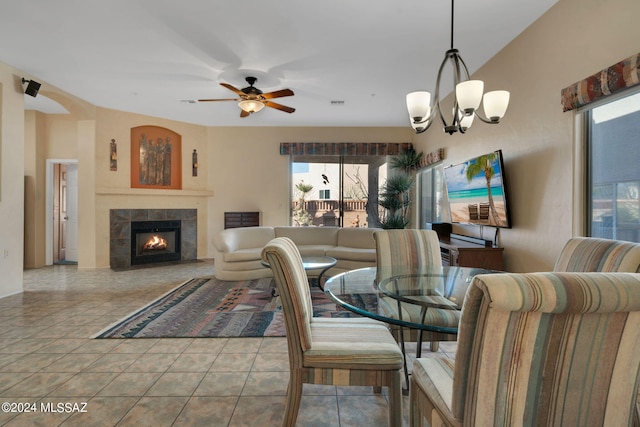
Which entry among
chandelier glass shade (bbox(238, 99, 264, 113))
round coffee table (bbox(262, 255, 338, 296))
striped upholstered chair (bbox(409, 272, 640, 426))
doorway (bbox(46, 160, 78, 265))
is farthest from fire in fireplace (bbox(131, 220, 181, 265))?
striped upholstered chair (bbox(409, 272, 640, 426))

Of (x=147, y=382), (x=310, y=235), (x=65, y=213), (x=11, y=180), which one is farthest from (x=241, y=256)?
(x=65, y=213)

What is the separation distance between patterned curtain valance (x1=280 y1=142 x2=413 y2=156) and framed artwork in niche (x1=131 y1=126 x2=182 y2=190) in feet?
7.13

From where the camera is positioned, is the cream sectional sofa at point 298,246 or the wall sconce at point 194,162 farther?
the wall sconce at point 194,162

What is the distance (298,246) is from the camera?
5309 mm

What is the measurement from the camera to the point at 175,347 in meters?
2.59

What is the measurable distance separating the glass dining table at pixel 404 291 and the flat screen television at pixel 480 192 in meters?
1.24

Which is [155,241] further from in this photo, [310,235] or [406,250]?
[406,250]

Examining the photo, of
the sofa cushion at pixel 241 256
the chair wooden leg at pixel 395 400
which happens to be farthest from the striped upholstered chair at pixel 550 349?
the sofa cushion at pixel 241 256

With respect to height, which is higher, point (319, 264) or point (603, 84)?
point (603, 84)

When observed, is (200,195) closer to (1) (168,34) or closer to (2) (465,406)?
(1) (168,34)

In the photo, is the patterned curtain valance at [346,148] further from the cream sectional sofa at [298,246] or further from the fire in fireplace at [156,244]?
the fire in fireplace at [156,244]

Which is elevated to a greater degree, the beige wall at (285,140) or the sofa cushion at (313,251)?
the beige wall at (285,140)

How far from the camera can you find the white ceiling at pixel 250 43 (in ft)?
9.24

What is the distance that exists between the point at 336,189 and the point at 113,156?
4.29 meters
